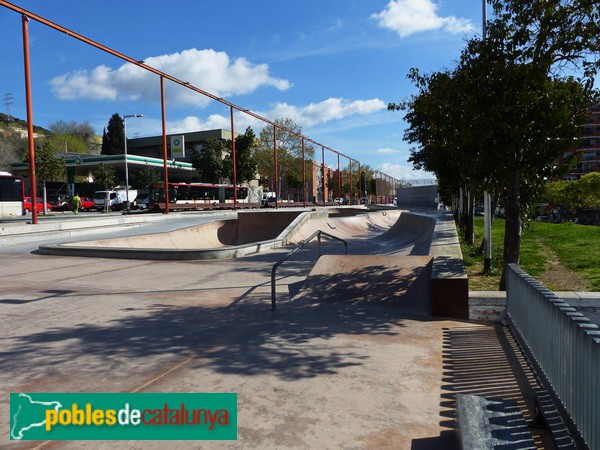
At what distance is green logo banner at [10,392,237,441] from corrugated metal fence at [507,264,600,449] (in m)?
1.98

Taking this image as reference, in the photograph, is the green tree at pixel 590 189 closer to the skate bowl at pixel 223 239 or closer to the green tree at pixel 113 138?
the skate bowl at pixel 223 239

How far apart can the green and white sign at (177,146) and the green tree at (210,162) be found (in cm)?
1208

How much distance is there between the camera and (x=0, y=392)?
11.0ft

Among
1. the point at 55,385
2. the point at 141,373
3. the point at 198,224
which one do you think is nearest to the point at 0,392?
the point at 55,385

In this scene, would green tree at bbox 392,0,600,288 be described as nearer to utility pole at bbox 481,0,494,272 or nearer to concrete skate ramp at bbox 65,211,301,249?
utility pole at bbox 481,0,494,272

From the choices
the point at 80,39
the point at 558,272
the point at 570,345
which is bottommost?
the point at 558,272

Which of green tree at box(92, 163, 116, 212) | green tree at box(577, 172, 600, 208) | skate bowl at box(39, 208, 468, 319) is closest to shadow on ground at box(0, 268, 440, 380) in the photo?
skate bowl at box(39, 208, 468, 319)

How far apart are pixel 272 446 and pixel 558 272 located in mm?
8609

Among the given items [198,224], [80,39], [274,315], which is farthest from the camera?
[198,224]

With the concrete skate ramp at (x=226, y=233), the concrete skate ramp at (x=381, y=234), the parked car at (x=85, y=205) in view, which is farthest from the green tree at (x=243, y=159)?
the concrete skate ramp at (x=226, y=233)

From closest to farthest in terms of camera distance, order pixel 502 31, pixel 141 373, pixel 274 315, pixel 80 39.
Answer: pixel 141 373 < pixel 274 315 < pixel 502 31 < pixel 80 39

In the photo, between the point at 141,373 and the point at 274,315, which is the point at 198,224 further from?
the point at 141,373

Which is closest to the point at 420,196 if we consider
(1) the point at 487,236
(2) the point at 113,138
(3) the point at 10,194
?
(3) the point at 10,194

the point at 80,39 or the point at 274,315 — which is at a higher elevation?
the point at 80,39
